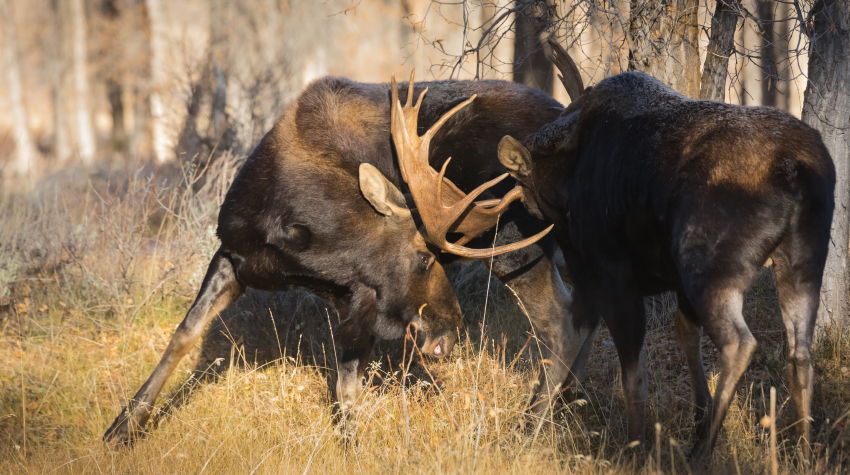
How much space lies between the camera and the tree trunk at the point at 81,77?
2583cm

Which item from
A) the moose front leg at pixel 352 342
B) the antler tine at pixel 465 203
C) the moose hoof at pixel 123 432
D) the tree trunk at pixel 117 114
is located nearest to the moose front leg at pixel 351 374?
the moose front leg at pixel 352 342

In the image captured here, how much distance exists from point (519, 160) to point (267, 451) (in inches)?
89.9

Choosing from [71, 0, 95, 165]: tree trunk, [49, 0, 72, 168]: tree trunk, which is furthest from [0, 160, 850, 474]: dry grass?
[49, 0, 72, 168]: tree trunk

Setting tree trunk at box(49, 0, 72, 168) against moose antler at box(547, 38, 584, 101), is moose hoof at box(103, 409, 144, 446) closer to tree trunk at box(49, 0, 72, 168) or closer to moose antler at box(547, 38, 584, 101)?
moose antler at box(547, 38, 584, 101)

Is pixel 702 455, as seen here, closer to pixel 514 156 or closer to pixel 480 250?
pixel 480 250

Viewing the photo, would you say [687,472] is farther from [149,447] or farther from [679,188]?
[149,447]

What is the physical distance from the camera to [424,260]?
15.2ft

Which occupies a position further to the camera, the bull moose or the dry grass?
the dry grass

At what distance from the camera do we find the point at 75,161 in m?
20.9

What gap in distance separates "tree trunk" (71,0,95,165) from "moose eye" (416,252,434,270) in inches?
949

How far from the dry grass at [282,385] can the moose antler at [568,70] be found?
68.2 inches

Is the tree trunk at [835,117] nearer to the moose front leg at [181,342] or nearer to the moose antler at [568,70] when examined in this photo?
the moose antler at [568,70]

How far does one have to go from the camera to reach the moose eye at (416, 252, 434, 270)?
15.2 feet

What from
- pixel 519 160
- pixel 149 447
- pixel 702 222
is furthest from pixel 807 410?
pixel 149 447
